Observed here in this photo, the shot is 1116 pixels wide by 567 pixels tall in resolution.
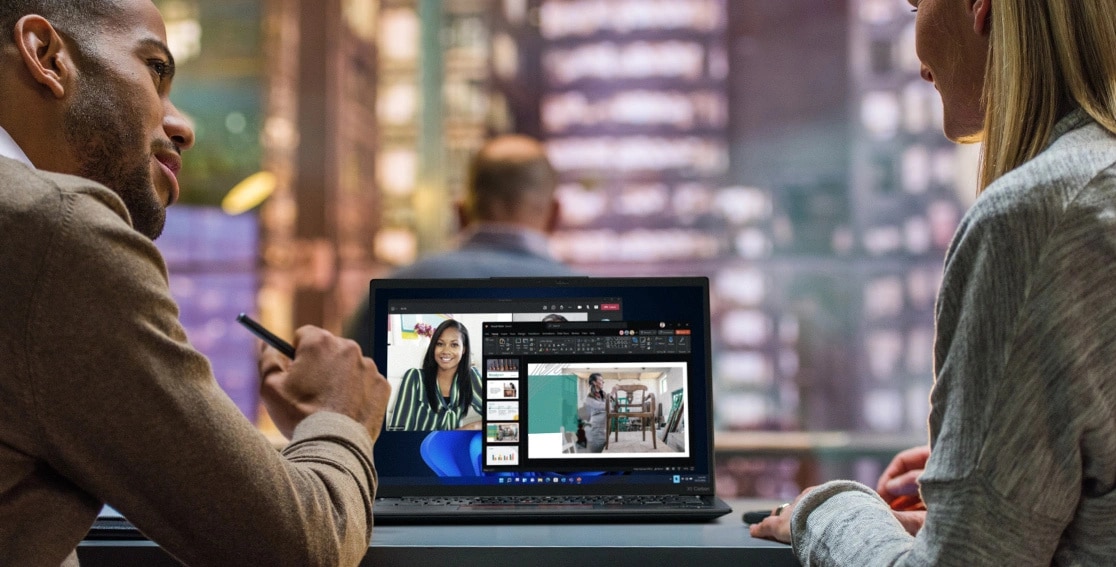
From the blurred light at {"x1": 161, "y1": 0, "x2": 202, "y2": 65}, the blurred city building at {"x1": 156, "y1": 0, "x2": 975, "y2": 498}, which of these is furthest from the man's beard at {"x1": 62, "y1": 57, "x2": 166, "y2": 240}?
the blurred light at {"x1": 161, "y1": 0, "x2": 202, "y2": 65}

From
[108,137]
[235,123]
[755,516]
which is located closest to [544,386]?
[755,516]

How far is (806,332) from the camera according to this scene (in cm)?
436

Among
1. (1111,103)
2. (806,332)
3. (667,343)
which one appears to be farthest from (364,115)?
(1111,103)

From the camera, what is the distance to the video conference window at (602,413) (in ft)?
4.30

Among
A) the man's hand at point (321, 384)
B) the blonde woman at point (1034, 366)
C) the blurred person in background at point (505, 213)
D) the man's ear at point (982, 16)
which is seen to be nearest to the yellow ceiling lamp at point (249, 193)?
the blurred person in background at point (505, 213)

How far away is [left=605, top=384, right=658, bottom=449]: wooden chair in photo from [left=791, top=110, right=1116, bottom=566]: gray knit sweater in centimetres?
61

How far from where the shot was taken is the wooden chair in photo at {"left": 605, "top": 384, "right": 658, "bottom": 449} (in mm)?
1310

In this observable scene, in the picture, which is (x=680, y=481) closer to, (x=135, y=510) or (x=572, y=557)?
(x=572, y=557)

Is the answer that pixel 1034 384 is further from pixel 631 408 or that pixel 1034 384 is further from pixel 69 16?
pixel 69 16

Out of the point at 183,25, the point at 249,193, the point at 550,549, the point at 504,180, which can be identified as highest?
the point at 183,25

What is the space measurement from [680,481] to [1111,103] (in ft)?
2.37

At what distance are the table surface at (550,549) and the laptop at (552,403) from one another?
121 millimetres

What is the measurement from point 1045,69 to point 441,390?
84 centimetres

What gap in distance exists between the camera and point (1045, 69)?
782 mm
